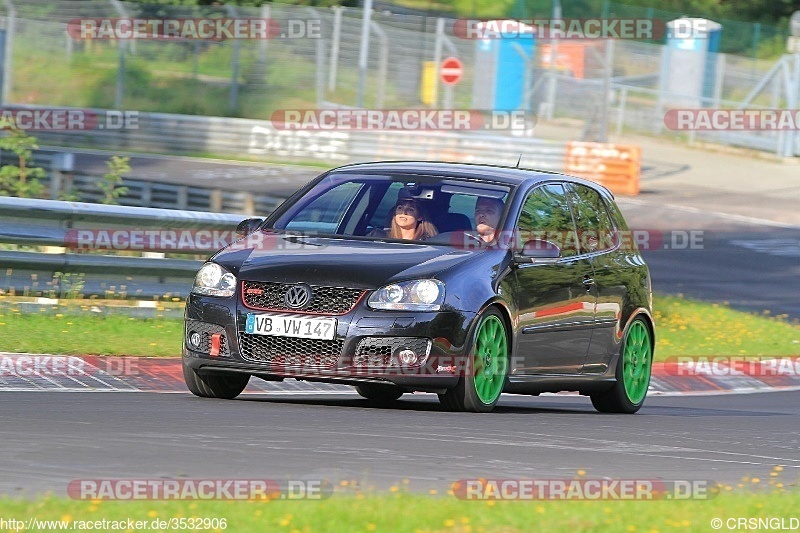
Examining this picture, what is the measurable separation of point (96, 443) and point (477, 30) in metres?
36.1

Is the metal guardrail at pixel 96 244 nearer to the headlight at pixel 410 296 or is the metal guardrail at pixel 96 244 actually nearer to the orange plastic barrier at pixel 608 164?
the headlight at pixel 410 296

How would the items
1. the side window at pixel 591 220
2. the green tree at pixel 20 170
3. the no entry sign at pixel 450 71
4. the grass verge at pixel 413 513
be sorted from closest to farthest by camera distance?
the grass verge at pixel 413 513 → the side window at pixel 591 220 → the green tree at pixel 20 170 → the no entry sign at pixel 450 71

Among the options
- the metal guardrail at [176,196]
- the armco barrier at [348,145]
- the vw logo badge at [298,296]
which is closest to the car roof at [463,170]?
the vw logo badge at [298,296]

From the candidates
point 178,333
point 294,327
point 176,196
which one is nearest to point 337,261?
point 294,327

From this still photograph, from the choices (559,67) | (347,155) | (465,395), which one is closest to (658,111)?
(559,67)

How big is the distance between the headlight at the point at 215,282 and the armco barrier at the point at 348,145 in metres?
25.0

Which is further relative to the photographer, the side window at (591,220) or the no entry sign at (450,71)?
the no entry sign at (450,71)

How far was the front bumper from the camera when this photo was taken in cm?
992

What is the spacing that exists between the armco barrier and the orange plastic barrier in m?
0.02

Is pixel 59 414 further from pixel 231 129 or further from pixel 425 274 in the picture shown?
pixel 231 129

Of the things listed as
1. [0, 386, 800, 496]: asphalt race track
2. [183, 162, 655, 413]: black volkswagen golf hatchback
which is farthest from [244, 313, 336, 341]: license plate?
[0, 386, 800, 496]: asphalt race track

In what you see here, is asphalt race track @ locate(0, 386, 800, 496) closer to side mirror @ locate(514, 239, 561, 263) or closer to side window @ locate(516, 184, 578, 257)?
side mirror @ locate(514, 239, 561, 263)

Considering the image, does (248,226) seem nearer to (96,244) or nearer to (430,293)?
(430,293)

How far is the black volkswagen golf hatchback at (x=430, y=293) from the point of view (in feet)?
32.8
